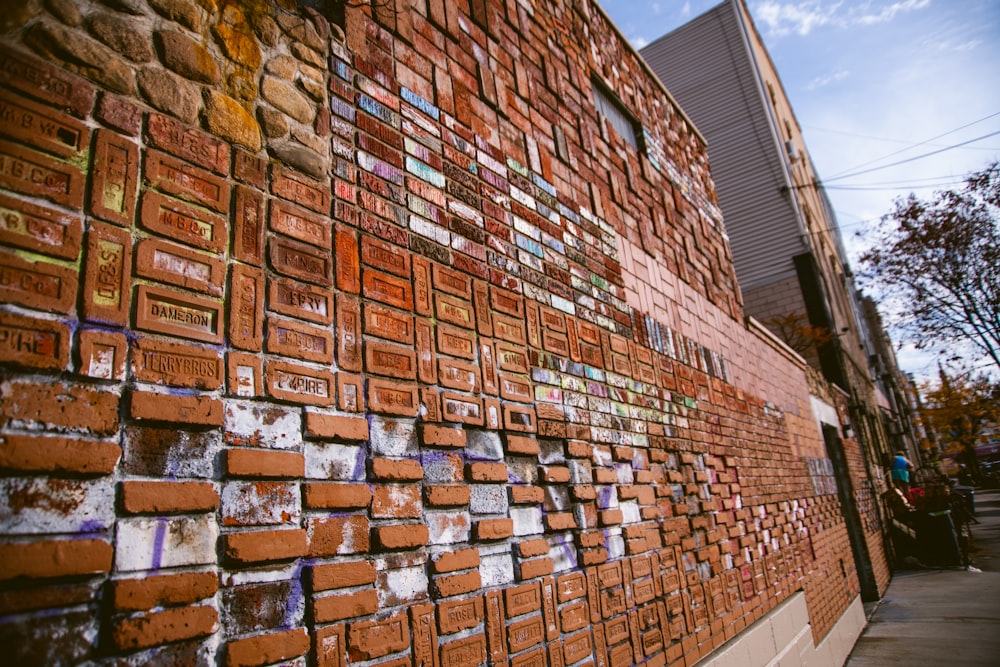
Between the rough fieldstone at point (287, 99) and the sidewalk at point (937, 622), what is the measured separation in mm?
6036

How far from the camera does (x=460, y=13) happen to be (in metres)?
2.29

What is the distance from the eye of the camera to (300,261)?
138cm

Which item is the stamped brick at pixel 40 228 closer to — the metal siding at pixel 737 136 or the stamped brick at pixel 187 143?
the stamped brick at pixel 187 143

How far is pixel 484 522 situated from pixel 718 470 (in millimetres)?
2279

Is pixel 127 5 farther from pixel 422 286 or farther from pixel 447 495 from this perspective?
pixel 447 495

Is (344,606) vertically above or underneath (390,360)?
underneath

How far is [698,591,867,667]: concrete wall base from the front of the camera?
298 cm

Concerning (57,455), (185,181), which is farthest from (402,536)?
(185,181)

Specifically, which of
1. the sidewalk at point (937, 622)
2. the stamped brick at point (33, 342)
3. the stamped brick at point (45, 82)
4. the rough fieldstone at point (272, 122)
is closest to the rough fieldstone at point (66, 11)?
the stamped brick at point (45, 82)

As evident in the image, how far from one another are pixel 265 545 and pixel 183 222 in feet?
2.29

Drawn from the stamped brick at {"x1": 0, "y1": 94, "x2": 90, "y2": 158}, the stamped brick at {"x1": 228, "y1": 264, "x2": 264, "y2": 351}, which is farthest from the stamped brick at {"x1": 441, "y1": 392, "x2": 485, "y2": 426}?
the stamped brick at {"x1": 0, "y1": 94, "x2": 90, "y2": 158}

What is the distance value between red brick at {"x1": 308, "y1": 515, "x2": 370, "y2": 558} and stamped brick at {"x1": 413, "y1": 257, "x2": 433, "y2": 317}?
24.6 inches

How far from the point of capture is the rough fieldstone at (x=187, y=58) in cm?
126

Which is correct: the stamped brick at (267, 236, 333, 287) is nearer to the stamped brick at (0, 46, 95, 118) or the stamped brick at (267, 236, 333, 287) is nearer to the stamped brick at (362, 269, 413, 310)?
the stamped brick at (362, 269, 413, 310)
